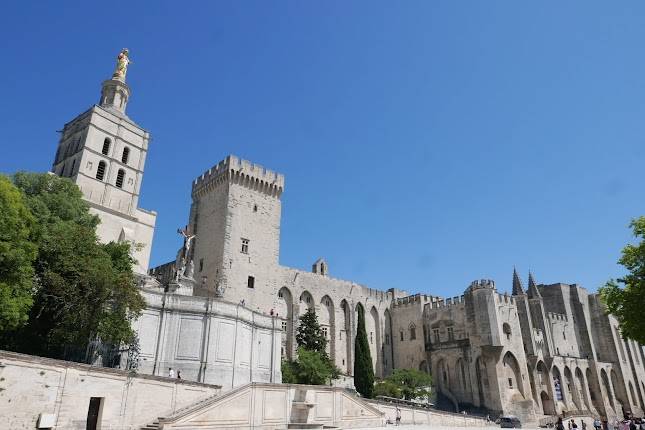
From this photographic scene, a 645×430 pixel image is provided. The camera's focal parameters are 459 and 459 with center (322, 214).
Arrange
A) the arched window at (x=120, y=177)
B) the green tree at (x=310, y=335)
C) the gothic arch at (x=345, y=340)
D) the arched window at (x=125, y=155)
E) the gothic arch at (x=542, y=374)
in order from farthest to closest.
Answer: the gothic arch at (x=542, y=374) < the gothic arch at (x=345, y=340) < the arched window at (x=125, y=155) < the arched window at (x=120, y=177) < the green tree at (x=310, y=335)

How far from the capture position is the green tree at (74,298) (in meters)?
17.1

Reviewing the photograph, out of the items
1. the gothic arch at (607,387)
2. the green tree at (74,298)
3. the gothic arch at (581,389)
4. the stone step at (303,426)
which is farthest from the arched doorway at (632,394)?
the green tree at (74,298)

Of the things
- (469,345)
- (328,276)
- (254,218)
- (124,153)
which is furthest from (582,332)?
(124,153)

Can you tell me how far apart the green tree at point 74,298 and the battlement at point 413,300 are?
32609 mm

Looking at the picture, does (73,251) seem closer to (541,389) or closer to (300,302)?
(300,302)

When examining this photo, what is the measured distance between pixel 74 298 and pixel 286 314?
22371 millimetres

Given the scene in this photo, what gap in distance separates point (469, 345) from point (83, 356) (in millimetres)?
31548

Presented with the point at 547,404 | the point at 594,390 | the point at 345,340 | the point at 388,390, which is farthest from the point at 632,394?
the point at 345,340

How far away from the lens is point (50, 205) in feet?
73.7

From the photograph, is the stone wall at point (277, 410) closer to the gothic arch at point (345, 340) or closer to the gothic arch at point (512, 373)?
the gothic arch at point (345, 340)

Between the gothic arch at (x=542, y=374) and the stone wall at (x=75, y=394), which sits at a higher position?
the gothic arch at (x=542, y=374)

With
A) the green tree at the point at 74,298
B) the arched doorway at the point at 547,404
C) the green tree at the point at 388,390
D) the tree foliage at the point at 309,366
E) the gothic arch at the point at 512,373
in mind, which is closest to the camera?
the green tree at the point at 74,298

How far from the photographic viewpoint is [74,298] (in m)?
17.1

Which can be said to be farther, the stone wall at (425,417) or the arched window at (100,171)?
the arched window at (100,171)
